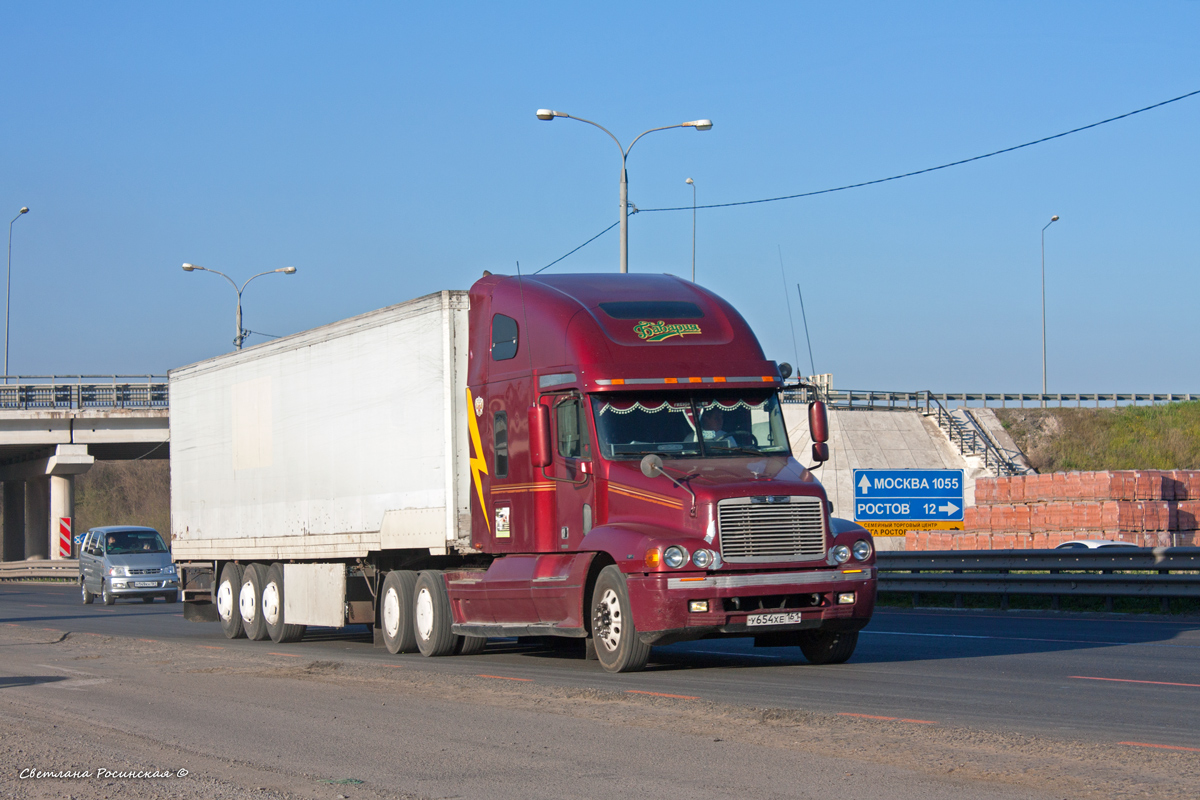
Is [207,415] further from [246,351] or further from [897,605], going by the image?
[897,605]

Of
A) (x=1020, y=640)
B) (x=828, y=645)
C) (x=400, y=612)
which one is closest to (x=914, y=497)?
(x=1020, y=640)

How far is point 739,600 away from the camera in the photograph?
1239 cm

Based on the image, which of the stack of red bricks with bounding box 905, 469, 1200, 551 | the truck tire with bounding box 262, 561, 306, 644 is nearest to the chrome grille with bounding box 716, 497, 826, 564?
the truck tire with bounding box 262, 561, 306, 644

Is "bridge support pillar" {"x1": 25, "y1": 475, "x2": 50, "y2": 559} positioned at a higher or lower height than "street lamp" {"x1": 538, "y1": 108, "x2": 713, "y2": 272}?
lower

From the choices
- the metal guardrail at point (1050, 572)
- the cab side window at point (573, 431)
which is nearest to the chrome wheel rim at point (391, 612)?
the cab side window at point (573, 431)

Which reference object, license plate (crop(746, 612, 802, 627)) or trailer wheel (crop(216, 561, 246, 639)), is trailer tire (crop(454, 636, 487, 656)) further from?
trailer wheel (crop(216, 561, 246, 639))

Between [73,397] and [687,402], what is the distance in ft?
149

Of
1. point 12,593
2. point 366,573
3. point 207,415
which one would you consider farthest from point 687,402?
point 12,593

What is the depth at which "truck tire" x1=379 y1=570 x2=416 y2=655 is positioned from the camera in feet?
54.0

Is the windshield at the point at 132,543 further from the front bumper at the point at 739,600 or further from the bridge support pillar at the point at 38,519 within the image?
the bridge support pillar at the point at 38,519

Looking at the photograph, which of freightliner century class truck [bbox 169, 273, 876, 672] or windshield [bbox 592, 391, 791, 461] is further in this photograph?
windshield [bbox 592, 391, 791, 461]

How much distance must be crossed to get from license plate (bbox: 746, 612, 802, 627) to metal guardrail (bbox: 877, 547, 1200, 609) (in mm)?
8818

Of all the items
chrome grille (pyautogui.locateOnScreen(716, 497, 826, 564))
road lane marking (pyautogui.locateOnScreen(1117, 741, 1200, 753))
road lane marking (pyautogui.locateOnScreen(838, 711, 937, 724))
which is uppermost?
chrome grille (pyautogui.locateOnScreen(716, 497, 826, 564))

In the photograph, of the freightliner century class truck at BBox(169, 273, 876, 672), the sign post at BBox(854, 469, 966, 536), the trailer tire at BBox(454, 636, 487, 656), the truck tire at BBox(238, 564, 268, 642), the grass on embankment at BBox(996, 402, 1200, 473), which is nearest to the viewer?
the freightliner century class truck at BBox(169, 273, 876, 672)
